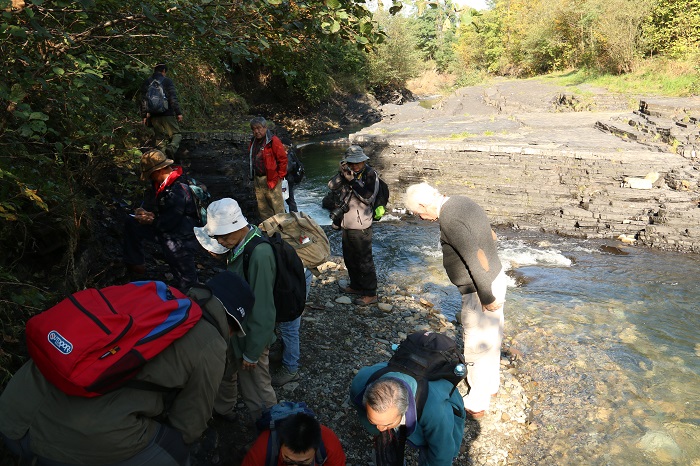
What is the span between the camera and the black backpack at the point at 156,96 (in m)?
6.93

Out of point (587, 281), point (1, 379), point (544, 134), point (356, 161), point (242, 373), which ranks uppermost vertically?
point (356, 161)

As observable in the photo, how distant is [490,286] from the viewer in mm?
3340

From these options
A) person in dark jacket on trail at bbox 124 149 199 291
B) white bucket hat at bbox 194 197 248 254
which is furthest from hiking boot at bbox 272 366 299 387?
white bucket hat at bbox 194 197 248 254

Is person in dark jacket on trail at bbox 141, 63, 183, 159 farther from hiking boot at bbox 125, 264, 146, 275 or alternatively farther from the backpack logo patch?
the backpack logo patch

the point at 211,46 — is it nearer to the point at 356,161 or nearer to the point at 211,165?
the point at 356,161

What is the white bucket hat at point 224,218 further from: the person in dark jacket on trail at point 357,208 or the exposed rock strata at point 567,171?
the exposed rock strata at point 567,171

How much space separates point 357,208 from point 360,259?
2.16 ft

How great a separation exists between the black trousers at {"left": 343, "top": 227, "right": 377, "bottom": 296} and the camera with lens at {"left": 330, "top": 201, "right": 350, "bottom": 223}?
20cm

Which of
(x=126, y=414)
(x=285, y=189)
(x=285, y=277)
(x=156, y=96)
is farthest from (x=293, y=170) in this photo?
(x=126, y=414)

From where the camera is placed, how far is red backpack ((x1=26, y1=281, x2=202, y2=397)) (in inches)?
67.1

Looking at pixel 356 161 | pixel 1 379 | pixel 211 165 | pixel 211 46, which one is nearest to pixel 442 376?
pixel 1 379

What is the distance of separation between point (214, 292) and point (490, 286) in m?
1.95

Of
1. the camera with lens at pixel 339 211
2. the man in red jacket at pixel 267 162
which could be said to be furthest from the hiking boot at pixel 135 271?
the camera with lens at pixel 339 211

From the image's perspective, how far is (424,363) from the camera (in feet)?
8.11
